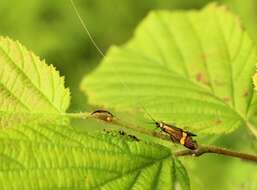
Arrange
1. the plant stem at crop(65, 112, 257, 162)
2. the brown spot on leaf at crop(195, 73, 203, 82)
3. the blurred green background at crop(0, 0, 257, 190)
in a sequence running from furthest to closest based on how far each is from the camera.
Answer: the blurred green background at crop(0, 0, 257, 190) < the brown spot on leaf at crop(195, 73, 203, 82) < the plant stem at crop(65, 112, 257, 162)

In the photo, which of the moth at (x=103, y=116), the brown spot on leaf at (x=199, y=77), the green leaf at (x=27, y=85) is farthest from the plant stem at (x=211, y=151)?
the brown spot on leaf at (x=199, y=77)

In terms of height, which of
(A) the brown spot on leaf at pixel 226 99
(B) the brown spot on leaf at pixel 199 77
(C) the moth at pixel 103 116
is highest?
(B) the brown spot on leaf at pixel 199 77

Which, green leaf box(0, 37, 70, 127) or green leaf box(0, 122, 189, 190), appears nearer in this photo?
green leaf box(0, 122, 189, 190)

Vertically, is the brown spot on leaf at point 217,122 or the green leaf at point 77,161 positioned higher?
the brown spot on leaf at point 217,122

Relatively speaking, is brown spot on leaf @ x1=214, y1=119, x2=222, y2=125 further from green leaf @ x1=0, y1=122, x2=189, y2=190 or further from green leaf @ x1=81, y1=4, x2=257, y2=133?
green leaf @ x1=0, y1=122, x2=189, y2=190

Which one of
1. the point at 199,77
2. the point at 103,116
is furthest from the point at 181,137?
the point at 199,77

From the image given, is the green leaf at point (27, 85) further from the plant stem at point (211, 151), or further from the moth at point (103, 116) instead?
the plant stem at point (211, 151)

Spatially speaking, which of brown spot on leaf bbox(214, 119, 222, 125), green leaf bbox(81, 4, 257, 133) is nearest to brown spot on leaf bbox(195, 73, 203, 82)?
green leaf bbox(81, 4, 257, 133)
